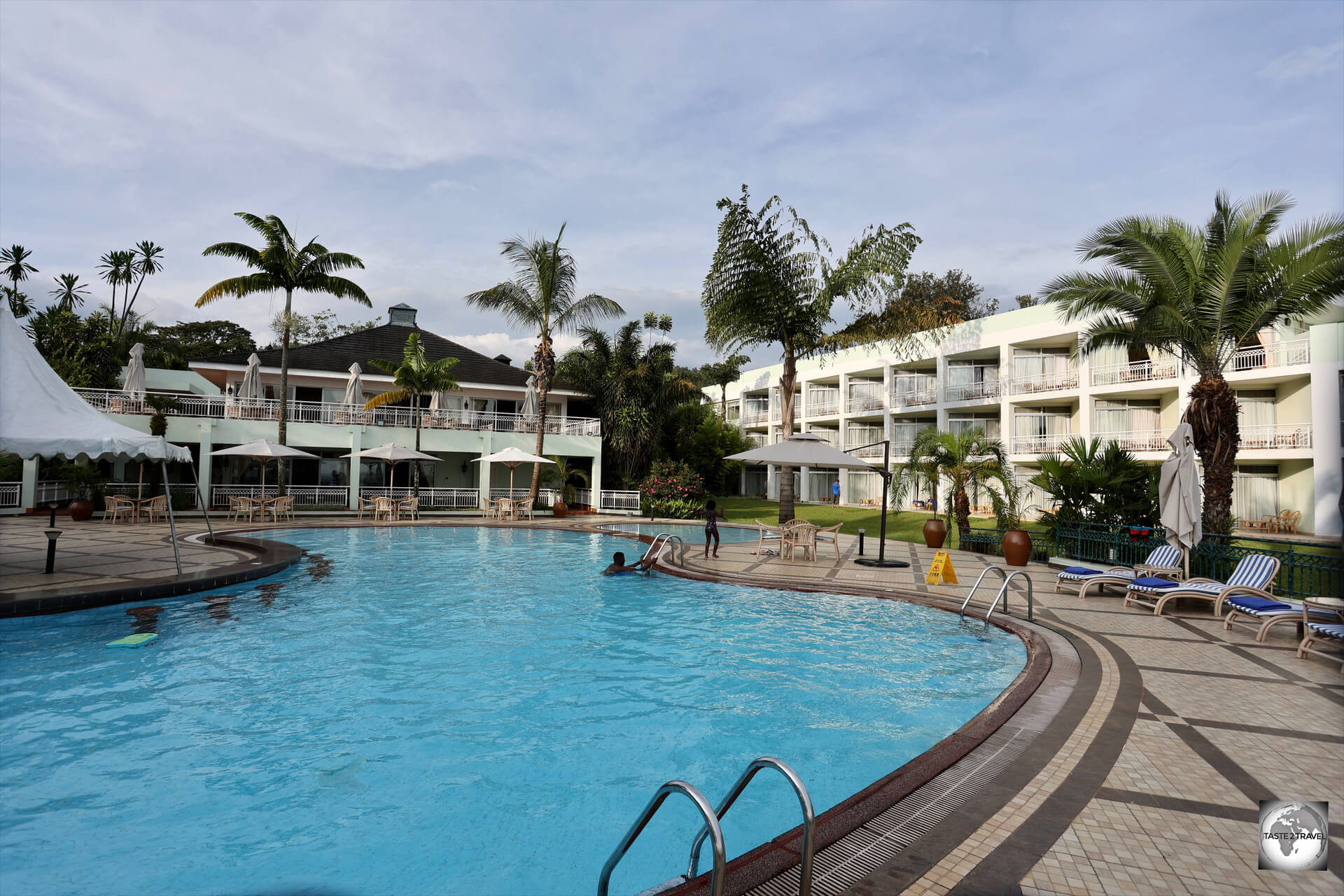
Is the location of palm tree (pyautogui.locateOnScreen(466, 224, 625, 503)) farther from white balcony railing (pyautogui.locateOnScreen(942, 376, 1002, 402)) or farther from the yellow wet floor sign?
white balcony railing (pyautogui.locateOnScreen(942, 376, 1002, 402))

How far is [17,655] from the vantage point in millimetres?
7387

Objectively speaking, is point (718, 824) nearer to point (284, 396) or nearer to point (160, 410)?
point (284, 396)

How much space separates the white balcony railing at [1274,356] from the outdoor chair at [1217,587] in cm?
1713

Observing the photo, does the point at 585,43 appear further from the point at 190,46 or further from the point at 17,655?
the point at 17,655

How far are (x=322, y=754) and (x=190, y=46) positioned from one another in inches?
492

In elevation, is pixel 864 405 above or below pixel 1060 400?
above

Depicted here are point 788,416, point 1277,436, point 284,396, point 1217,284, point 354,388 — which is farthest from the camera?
point 354,388

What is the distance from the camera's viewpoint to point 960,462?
17.5 meters

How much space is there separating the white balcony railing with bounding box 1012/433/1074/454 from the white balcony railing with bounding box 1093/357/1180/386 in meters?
2.75

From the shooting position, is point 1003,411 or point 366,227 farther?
point 1003,411

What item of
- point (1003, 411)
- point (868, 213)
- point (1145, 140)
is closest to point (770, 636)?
point (1145, 140)

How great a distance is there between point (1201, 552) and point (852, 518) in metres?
17.7

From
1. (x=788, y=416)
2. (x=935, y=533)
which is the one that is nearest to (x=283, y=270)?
(x=788, y=416)

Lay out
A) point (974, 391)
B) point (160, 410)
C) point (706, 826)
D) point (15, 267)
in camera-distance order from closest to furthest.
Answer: point (706, 826), point (160, 410), point (974, 391), point (15, 267)
